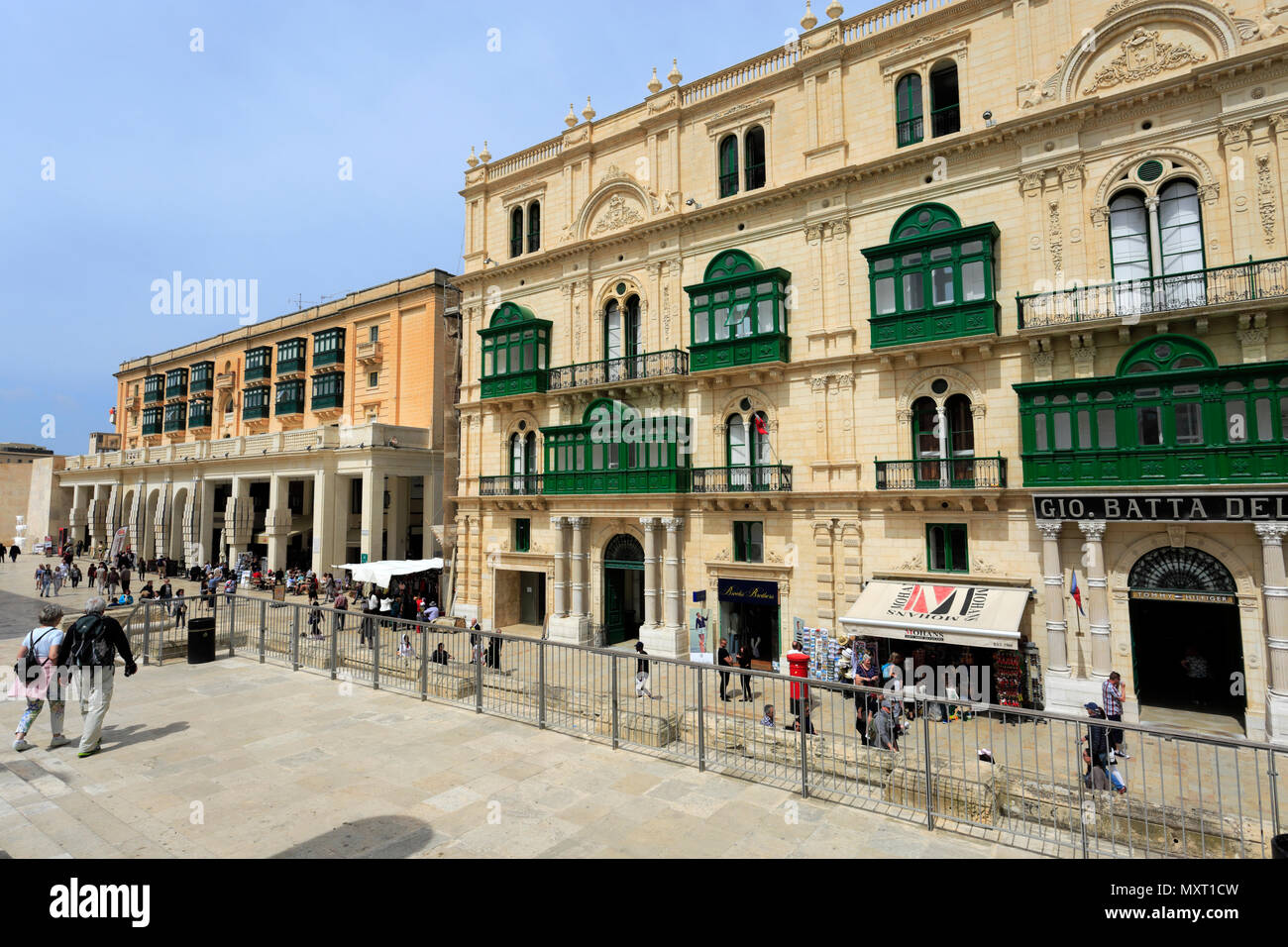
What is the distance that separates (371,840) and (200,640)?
1217 cm

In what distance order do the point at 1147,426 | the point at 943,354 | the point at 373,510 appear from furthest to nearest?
1. the point at 373,510
2. the point at 943,354
3. the point at 1147,426

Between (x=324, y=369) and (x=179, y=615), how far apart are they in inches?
1022

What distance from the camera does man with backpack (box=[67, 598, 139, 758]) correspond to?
32.1 feet

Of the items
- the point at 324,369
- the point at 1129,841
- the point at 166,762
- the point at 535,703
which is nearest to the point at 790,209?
the point at 535,703

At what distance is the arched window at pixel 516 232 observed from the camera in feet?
99.2

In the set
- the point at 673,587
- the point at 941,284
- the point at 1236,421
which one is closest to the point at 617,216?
the point at 941,284

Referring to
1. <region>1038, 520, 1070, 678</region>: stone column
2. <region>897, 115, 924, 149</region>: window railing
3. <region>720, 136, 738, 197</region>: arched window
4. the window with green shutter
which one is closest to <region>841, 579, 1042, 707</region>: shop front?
<region>1038, 520, 1070, 678</region>: stone column

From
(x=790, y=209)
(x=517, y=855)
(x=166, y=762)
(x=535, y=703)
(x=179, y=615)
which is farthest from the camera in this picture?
(x=790, y=209)

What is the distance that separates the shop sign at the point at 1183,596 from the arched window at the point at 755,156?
55.4 feet

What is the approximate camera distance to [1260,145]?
15703 mm

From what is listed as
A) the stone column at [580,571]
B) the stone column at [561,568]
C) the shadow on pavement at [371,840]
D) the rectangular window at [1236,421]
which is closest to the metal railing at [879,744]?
the shadow on pavement at [371,840]

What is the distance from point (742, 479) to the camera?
22781mm

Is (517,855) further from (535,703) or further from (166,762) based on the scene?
(166,762)

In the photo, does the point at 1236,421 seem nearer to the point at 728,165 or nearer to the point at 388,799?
the point at 728,165
